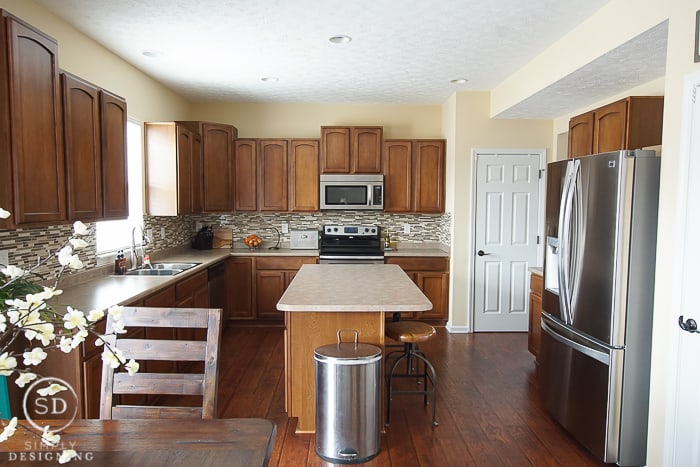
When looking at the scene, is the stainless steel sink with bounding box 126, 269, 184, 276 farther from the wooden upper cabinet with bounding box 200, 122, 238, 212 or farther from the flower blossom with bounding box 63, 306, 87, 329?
the flower blossom with bounding box 63, 306, 87, 329

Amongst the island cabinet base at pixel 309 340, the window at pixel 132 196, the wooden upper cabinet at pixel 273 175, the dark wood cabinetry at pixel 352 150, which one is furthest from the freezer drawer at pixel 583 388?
the window at pixel 132 196

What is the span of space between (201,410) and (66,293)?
1844 mm

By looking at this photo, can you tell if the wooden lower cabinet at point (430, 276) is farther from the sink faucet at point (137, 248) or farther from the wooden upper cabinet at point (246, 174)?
the sink faucet at point (137, 248)

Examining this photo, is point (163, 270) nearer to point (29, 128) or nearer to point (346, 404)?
point (29, 128)

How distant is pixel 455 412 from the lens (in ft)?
9.98

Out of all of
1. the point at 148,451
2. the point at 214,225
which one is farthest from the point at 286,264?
the point at 148,451

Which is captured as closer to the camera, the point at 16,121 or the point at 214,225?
the point at 16,121

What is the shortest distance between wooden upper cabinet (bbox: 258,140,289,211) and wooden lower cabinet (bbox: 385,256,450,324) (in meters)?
1.45

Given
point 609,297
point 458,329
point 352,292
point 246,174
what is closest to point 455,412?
point 352,292

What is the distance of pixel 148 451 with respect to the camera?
115 cm

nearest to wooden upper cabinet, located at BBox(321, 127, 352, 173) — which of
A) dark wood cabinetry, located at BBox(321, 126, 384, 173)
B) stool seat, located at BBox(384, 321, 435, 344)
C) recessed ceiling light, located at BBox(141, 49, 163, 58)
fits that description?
dark wood cabinetry, located at BBox(321, 126, 384, 173)

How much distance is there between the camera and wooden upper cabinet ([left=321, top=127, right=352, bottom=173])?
5.16 m

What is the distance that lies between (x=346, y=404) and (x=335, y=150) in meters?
3.35

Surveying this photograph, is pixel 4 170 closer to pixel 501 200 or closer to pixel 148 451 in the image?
pixel 148 451
